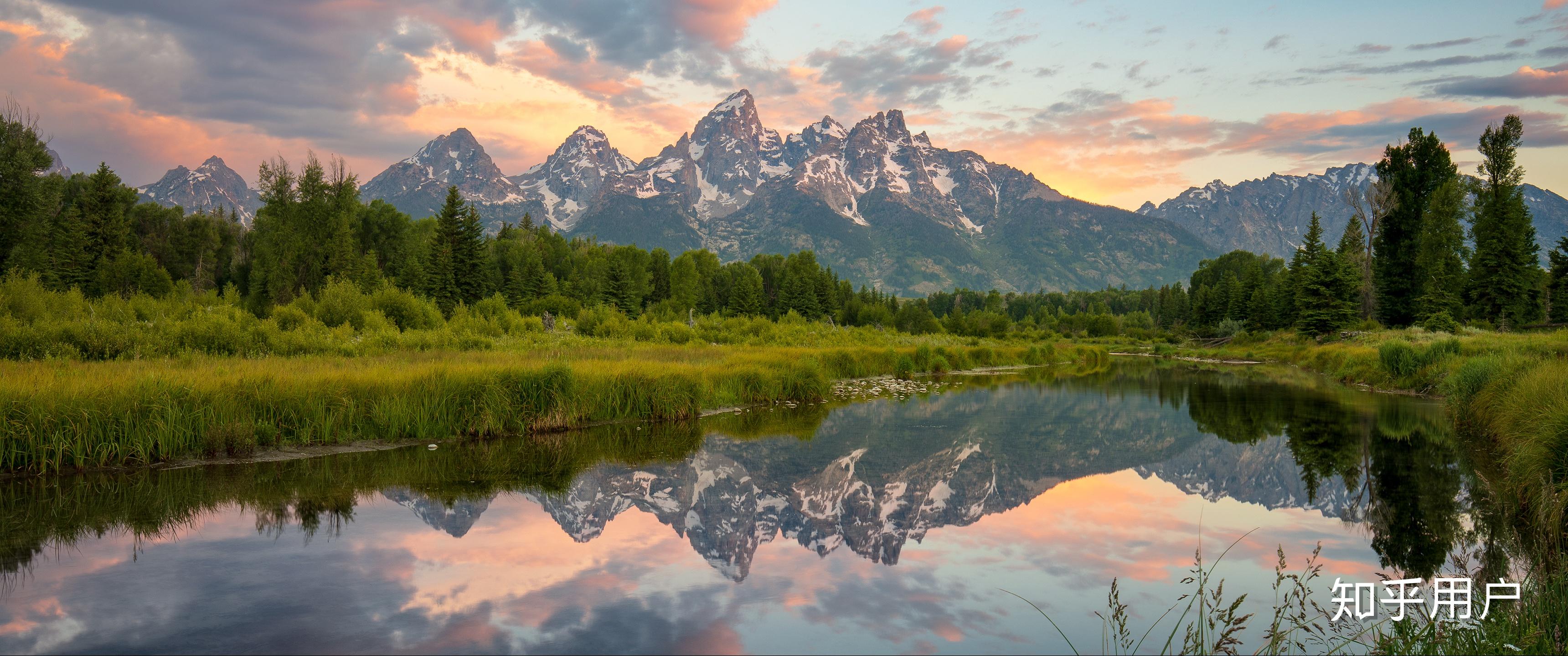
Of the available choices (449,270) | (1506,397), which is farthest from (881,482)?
(449,270)

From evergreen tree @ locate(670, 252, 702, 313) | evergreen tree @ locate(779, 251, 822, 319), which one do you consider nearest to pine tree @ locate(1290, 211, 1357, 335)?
evergreen tree @ locate(779, 251, 822, 319)

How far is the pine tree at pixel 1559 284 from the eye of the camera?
40.8 m

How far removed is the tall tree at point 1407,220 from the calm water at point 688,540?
141ft

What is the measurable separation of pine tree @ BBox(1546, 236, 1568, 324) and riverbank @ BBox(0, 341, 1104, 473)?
45.2 m

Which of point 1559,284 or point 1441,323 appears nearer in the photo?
point 1441,323

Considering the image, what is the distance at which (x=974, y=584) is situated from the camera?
700 cm

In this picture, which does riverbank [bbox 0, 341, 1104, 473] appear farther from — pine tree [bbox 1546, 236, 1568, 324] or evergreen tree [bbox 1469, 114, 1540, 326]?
pine tree [bbox 1546, 236, 1568, 324]

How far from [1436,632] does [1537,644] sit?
0.51 metres

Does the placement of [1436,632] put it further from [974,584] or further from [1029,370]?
[1029,370]

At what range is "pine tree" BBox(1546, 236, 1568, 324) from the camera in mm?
40844

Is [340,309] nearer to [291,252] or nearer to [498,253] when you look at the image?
[291,252]

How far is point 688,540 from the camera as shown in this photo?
845 centimetres

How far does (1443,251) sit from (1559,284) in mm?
5490

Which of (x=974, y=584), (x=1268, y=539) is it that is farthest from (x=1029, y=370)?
(x=974, y=584)
